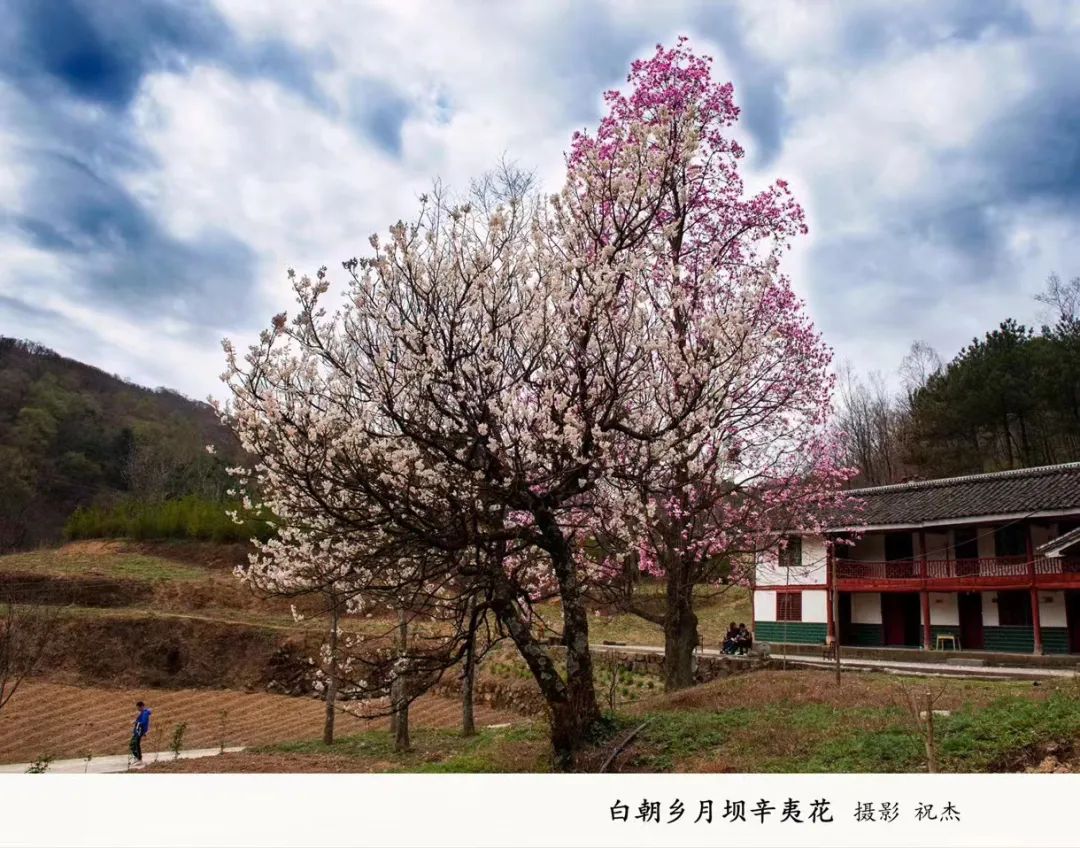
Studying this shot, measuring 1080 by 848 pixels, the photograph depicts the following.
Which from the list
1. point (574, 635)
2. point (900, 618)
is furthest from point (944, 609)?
point (574, 635)

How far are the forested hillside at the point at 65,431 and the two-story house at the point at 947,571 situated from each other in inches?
428

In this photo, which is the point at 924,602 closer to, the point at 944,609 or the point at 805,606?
the point at 944,609

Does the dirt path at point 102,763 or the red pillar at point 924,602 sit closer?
the dirt path at point 102,763

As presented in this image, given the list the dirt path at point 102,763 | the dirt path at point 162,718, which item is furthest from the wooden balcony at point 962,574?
the dirt path at point 102,763

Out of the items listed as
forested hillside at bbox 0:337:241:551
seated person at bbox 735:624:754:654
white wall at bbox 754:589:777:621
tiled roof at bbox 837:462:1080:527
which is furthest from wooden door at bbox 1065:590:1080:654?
forested hillside at bbox 0:337:241:551

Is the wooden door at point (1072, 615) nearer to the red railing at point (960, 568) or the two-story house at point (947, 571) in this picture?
the two-story house at point (947, 571)

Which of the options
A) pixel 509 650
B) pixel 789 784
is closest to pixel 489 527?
pixel 789 784

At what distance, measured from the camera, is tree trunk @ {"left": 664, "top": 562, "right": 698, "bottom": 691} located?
9.59m

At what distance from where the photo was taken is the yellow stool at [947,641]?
739 inches

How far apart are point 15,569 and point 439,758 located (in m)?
15.8

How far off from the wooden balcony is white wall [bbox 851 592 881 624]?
3.30ft

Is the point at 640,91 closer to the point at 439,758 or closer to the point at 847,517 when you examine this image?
the point at 439,758

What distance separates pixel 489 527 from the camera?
5.91 metres

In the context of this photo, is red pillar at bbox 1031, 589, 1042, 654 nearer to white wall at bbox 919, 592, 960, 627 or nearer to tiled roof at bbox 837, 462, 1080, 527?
tiled roof at bbox 837, 462, 1080, 527
